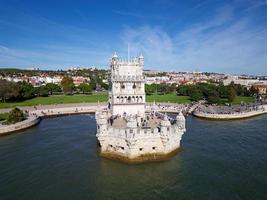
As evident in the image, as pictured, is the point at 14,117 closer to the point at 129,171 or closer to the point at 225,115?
the point at 129,171

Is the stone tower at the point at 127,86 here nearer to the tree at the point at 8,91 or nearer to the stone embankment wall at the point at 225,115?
the stone embankment wall at the point at 225,115

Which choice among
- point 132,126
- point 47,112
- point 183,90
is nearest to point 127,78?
point 132,126

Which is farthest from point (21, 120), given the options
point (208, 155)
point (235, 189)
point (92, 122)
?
point (235, 189)

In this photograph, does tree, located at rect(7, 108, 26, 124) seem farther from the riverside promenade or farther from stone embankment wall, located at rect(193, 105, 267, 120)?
stone embankment wall, located at rect(193, 105, 267, 120)

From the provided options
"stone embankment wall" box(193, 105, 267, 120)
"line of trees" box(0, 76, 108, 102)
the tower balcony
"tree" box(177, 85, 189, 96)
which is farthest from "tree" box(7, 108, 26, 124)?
"tree" box(177, 85, 189, 96)

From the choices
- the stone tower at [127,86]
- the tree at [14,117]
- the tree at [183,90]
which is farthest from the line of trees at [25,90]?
the stone tower at [127,86]

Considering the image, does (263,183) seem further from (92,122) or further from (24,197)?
(92,122)
